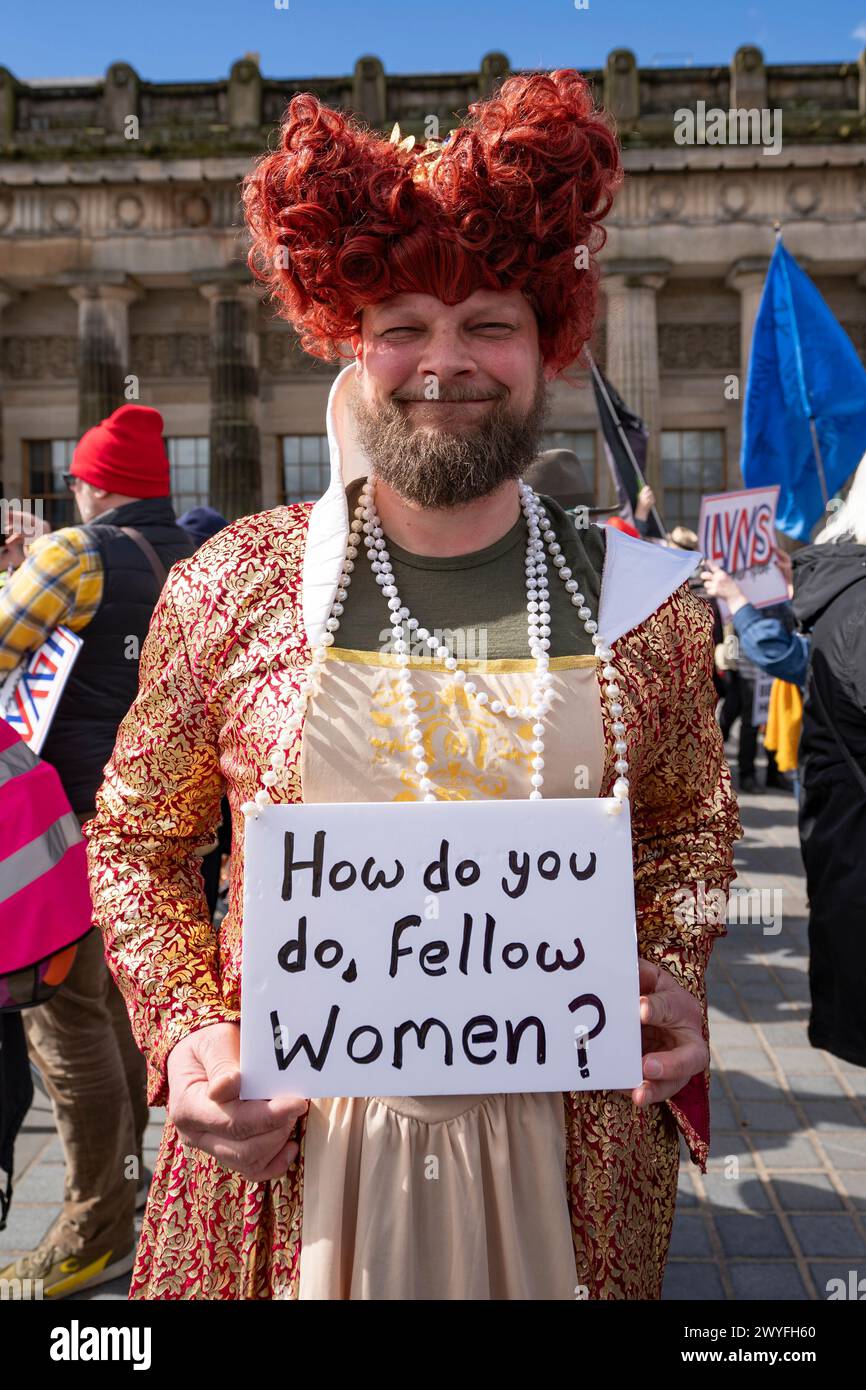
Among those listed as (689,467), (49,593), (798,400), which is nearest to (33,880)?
(49,593)

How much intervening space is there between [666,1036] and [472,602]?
0.64 metres

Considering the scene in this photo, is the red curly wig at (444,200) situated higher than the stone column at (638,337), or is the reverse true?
the stone column at (638,337)

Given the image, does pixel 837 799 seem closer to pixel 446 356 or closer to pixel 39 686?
pixel 446 356

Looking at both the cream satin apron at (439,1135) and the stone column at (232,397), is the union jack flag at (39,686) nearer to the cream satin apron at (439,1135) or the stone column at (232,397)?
the cream satin apron at (439,1135)

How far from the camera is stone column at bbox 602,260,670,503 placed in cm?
2033

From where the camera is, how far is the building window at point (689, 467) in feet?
70.7

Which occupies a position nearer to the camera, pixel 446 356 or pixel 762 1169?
pixel 446 356

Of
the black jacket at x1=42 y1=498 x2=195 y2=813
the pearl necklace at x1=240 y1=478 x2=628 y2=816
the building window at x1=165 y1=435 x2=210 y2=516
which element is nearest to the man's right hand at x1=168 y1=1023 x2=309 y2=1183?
the pearl necklace at x1=240 y1=478 x2=628 y2=816

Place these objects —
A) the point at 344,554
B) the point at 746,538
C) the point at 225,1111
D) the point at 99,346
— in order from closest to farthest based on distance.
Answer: the point at 225,1111, the point at 344,554, the point at 746,538, the point at 99,346

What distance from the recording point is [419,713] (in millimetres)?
1383

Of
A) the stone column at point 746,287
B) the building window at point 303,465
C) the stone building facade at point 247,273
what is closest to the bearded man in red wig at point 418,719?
the stone building facade at point 247,273
